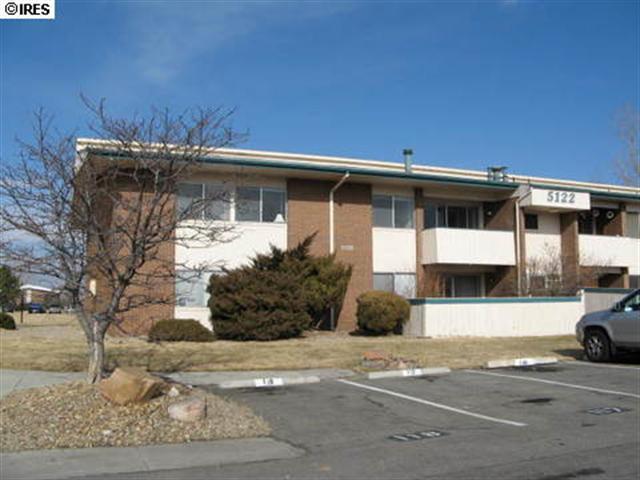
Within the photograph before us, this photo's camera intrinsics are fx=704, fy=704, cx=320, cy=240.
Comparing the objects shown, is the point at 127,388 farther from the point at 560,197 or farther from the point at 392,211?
the point at 560,197

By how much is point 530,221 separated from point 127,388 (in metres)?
26.1

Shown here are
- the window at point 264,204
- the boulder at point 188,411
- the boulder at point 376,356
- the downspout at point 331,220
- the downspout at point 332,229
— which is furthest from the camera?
the downspout at point 331,220

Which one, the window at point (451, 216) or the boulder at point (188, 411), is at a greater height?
the window at point (451, 216)

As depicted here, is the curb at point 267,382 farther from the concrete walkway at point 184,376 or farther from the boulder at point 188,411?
the boulder at point 188,411

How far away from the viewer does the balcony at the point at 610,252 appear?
3206cm

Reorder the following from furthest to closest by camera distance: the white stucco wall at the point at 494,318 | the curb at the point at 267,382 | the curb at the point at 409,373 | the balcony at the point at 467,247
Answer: the balcony at the point at 467,247, the white stucco wall at the point at 494,318, the curb at the point at 409,373, the curb at the point at 267,382

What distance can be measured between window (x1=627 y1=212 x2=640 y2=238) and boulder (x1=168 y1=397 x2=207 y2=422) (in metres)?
31.3

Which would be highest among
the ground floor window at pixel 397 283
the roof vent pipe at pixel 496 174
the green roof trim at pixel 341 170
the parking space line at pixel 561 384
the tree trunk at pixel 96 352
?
the roof vent pipe at pixel 496 174

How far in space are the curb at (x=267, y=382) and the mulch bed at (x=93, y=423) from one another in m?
3.31

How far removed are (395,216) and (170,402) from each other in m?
20.1

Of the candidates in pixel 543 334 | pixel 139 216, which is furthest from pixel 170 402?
pixel 543 334

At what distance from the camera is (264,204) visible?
25.8 meters

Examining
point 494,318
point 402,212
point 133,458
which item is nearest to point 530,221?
point 402,212

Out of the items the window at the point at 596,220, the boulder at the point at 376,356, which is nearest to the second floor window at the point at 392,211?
the window at the point at 596,220
